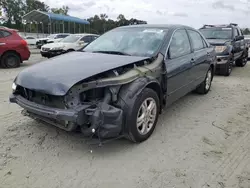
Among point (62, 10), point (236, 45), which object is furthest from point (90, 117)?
point (62, 10)

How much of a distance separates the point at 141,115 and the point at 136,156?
22.5 inches

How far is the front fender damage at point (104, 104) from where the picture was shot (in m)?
2.95

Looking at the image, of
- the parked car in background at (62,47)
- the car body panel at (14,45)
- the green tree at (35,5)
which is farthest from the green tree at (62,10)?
the car body panel at (14,45)

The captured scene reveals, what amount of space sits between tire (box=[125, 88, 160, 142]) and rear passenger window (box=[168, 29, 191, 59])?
3.08ft

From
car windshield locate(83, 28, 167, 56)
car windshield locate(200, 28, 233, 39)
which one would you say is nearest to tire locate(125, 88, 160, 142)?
car windshield locate(83, 28, 167, 56)

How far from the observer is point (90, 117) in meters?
2.96

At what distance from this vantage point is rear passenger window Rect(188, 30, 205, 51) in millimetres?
5168

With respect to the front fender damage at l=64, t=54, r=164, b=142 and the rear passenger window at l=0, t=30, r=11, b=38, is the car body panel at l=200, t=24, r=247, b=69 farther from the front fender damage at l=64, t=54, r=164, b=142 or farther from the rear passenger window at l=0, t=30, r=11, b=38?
the rear passenger window at l=0, t=30, r=11, b=38

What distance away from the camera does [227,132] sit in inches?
157

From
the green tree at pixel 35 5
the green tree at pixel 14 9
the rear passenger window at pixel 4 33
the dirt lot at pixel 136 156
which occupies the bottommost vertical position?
the dirt lot at pixel 136 156

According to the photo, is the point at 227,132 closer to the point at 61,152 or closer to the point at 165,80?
the point at 165,80

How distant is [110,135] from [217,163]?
1.37 m

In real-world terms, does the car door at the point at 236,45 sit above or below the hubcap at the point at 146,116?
above

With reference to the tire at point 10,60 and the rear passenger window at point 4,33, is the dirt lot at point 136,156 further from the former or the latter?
the rear passenger window at point 4,33
